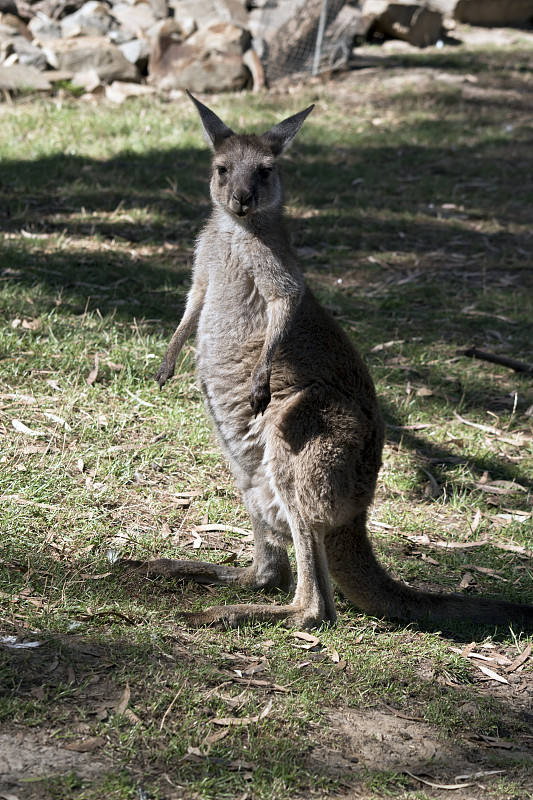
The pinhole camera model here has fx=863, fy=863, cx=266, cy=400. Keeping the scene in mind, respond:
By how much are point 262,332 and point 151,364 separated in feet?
5.40

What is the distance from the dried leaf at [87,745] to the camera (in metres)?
2.27

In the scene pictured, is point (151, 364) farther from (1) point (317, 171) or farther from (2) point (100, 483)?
(1) point (317, 171)

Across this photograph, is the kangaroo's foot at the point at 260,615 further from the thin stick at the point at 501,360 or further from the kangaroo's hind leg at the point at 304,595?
the thin stick at the point at 501,360

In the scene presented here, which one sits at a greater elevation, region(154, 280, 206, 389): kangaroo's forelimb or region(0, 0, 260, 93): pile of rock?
region(0, 0, 260, 93): pile of rock

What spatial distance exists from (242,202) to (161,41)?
7.54 metres

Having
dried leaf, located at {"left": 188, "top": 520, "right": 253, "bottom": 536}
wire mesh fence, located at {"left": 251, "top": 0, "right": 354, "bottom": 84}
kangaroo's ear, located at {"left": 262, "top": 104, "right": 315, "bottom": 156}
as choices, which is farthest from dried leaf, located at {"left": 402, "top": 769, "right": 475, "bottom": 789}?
A: wire mesh fence, located at {"left": 251, "top": 0, "right": 354, "bottom": 84}

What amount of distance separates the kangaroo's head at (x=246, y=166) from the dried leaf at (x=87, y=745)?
1.82 m

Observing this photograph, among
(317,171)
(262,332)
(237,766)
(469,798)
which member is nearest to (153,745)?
(237,766)

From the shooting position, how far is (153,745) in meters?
2.34

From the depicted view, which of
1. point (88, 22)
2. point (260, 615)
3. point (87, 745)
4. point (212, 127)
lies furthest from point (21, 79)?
point (87, 745)

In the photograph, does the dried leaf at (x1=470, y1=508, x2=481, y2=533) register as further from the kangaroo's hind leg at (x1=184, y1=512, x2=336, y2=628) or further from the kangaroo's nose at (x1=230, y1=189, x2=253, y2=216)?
the kangaroo's nose at (x1=230, y1=189, x2=253, y2=216)

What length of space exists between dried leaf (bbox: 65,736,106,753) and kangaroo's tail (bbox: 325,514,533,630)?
115cm

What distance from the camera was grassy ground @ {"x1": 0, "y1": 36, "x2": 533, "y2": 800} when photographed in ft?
7.97

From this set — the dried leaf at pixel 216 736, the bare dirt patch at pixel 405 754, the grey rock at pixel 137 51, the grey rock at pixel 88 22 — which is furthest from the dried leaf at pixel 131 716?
the grey rock at pixel 88 22
